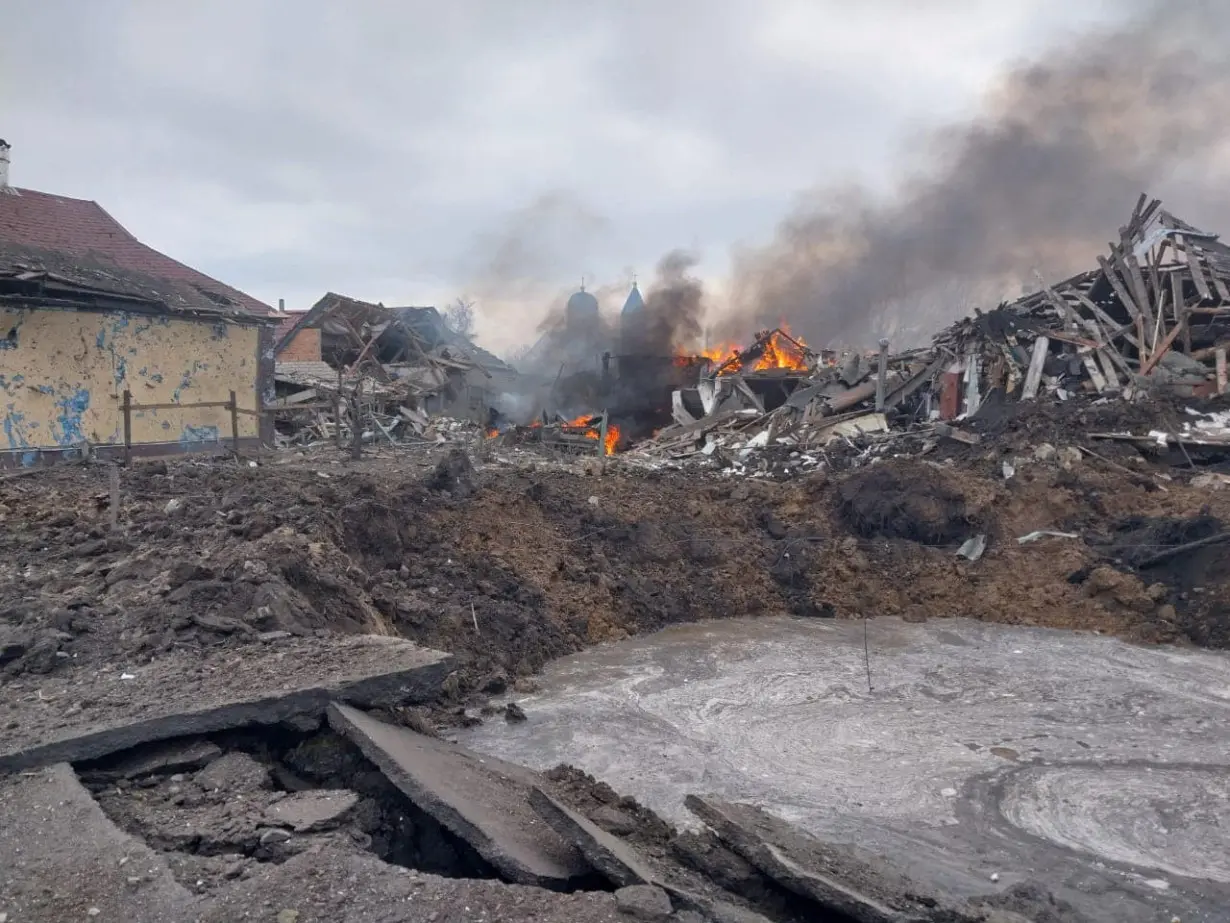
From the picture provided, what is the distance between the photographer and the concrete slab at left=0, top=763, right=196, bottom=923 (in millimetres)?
3166

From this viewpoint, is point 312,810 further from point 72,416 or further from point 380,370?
point 380,370

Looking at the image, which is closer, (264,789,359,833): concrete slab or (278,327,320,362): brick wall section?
(264,789,359,833): concrete slab

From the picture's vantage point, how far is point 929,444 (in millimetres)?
15086

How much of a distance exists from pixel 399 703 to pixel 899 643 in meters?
6.14

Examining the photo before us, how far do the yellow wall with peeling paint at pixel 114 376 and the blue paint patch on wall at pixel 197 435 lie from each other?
20 mm

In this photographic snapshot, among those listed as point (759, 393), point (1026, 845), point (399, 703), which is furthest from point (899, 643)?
point (759, 393)

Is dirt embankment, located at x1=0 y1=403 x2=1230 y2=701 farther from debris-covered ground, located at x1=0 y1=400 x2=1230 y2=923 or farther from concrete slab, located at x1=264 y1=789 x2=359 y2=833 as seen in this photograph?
concrete slab, located at x1=264 y1=789 x2=359 y2=833

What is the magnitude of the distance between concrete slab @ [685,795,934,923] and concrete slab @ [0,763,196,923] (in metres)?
2.13

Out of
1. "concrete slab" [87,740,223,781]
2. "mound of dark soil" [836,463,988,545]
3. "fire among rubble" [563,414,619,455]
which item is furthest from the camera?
"fire among rubble" [563,414,619,455]

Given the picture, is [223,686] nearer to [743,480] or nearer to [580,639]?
[580,639]

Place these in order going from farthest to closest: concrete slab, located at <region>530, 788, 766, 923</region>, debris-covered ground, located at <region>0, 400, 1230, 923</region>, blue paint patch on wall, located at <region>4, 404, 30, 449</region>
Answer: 1. blue paint patch on wall, located at <region>4, 404, 30, 449</region>
2. debris-covered ground, located at <region>0, 400, 1230, 923</region>
3. concrete slab, located at <region>530, 788, 766, 923</region>

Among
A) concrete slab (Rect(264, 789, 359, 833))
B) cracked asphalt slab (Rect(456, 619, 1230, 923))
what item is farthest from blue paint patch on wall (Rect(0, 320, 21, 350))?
concrete slab (Rect(264, 789, 359, 833))

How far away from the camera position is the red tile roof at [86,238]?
16547 mm

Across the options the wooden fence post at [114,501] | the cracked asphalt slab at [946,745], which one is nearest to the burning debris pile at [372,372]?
the wooden fence post at [114,501]
